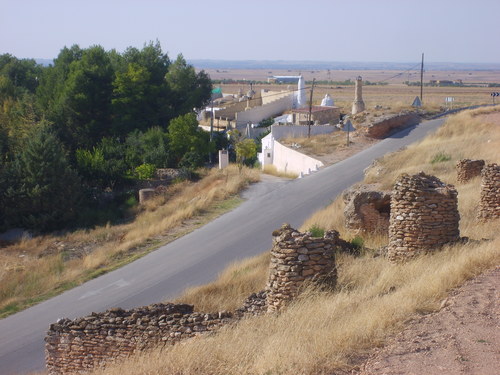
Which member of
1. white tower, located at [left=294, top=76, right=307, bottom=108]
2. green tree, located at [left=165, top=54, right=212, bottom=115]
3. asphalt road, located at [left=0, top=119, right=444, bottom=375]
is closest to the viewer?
asphalt road, located at [left=0, top=119, right=444, bottom=375]

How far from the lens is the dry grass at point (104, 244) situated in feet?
55.8

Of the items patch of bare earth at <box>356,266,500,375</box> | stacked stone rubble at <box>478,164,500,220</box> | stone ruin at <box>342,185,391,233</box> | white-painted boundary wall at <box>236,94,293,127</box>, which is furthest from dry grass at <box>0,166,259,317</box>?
white-painted boundary wall at <box>236,94,293,127</box>

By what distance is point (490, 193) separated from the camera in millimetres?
12227

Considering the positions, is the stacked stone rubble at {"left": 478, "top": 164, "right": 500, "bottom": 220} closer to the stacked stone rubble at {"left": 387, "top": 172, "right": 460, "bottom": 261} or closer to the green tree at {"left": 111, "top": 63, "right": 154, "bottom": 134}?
the stacked stone rubble at {"left": 387, "top": 172, "right": 460, "bottom": 261}

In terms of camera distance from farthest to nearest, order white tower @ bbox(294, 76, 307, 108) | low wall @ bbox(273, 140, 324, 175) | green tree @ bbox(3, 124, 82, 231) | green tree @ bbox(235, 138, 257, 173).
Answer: white tower @ bbox(294, 76, 307, 108)
green tree @ bbox(235, 138, 257, 173)
low wall @ bbox(273, 140, 324, 175)
green tree @ bbox(3, 124, 82, 231)

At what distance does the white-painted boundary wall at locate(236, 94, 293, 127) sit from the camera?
46562 millimetres

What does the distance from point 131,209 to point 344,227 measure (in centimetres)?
1426

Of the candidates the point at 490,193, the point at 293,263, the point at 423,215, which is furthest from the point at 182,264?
the point at 293,263

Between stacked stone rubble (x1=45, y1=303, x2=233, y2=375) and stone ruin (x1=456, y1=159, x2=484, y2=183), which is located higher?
stone ruin (x1=456, y1=159, x2=484, y2=183)

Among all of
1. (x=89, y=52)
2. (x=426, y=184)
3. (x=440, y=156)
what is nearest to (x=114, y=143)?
(x=89, y=52)

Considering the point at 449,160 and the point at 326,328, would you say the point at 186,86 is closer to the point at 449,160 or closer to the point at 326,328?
the point at 449,160

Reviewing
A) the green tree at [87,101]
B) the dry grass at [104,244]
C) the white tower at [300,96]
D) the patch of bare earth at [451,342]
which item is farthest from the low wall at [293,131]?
the patch of bare earth at [451,342]

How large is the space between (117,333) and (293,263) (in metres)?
2.54

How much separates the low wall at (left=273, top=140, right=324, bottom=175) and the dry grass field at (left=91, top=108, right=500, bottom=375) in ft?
52.7
